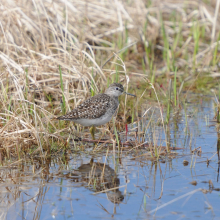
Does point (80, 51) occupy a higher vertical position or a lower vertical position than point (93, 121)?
higher

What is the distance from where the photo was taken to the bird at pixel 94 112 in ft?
23.5

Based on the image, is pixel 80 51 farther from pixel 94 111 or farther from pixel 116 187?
pixel 116 187

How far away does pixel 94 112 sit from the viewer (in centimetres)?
735

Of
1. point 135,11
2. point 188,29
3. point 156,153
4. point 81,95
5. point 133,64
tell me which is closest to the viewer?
point 156,153

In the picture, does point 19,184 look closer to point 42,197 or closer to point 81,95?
point 42,197

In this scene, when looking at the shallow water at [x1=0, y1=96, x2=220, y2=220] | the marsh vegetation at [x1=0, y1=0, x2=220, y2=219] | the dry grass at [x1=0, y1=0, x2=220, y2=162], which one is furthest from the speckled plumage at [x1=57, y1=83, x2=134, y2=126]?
the shallow water at [x1=0, y1=96, x2=220, y2=220]

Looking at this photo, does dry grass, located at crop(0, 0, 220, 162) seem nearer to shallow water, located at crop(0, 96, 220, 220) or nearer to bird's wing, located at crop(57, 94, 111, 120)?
bird's wing, located at crop(57, 94, 111, 120)

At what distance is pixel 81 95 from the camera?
28.4 ft

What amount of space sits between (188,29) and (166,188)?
968cm

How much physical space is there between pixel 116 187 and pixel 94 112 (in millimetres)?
2318

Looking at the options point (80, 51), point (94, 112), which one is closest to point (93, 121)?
point (94, 112)

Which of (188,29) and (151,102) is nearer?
(151,102)

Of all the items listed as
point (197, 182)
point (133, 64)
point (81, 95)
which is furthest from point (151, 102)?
point (197, 182)

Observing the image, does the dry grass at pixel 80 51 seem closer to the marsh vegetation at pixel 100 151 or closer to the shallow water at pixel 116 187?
the marsh vegetation at pixel 100 151
